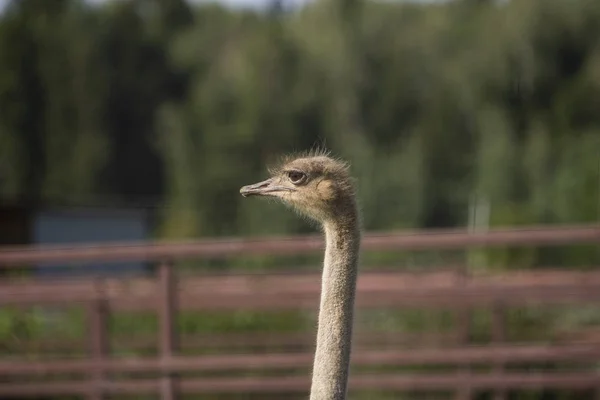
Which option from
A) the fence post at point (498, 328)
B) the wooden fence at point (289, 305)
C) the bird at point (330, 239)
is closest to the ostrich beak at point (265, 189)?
the bird at point (330, 239)

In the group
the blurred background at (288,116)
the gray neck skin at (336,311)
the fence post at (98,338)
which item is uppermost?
the blurred background at (288,116)

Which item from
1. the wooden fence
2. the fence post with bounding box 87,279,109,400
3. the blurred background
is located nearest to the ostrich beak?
the wooden fence

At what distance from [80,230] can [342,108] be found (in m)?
8.00

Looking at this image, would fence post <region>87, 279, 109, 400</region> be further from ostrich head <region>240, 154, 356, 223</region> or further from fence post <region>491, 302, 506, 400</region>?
ostrich head <region>240, 154, 356, 223</region>

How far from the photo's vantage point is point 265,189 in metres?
2.75

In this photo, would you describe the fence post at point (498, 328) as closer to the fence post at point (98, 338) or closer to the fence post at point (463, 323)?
the fence post at point (463, 323)

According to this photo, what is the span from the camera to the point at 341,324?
7.94 ft

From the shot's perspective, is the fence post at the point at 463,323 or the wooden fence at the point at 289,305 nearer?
the wooden fence at the point at 289,305

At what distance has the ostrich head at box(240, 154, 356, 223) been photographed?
2.57 metres

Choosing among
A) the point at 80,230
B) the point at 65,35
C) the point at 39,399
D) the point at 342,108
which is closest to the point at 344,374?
the point at 39,399

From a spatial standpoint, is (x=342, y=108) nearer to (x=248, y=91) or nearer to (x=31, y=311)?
(x=248, y=91)

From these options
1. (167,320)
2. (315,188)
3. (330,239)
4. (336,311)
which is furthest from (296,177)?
(167,320)

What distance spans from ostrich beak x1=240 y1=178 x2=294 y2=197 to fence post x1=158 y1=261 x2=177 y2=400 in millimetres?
2374

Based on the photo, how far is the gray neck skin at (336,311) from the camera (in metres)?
2.38
